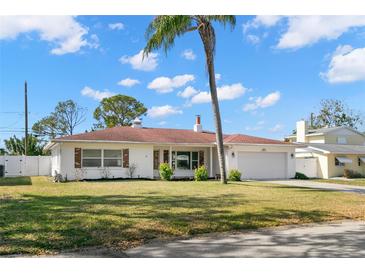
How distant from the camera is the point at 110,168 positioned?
74.4 ft

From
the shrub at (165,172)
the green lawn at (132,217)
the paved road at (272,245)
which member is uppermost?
the shrub at (165,172)

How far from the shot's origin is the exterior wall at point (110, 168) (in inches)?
851

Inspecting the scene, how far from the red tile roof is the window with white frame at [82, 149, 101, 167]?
0.86m

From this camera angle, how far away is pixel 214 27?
1778cm

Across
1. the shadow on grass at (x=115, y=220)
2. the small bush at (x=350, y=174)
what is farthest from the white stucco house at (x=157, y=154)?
the shadow on grass at (x=115, y=220)

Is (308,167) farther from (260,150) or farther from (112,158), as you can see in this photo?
(112,158)

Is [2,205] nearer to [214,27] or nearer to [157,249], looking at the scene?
[157,249]

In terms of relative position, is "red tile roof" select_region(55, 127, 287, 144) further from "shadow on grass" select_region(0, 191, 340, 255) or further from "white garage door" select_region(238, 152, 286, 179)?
"shadow on grass" select_region(0, 191, 340, 255)

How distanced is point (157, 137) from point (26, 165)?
38.7 ft

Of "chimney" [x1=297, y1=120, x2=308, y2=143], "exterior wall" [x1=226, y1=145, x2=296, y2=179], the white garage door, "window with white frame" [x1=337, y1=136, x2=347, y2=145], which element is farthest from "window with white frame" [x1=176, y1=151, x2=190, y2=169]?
"window with white frame" [x1=337, y1=136, x2=347, y2=145]

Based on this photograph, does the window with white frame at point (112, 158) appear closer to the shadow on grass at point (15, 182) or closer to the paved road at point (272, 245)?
the shadow on grass at point (15, 182)

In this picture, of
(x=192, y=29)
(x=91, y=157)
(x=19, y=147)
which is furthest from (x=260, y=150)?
(x=19, y=147)

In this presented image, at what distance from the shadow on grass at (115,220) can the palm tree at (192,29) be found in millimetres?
7979
